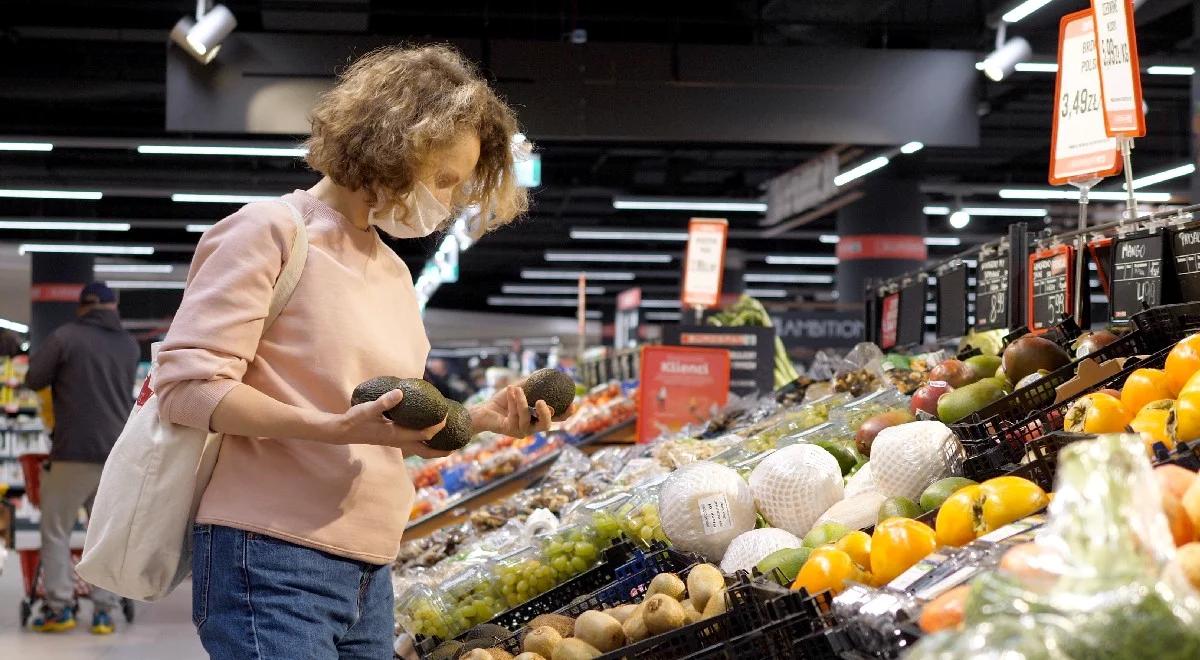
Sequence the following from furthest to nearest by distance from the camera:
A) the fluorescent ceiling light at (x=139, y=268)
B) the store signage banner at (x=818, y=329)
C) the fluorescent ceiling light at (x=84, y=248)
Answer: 1. the fluorescent ceiling light at (x=139, y=268)
2. the fluorescent ceiling light at (x=84, y=248)
3. the store signage banner at (x=818, y=329)

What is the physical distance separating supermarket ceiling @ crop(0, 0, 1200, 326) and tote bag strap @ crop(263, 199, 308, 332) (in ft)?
25.1

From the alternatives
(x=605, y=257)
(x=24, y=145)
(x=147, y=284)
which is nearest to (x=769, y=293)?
(x=605, y=257)

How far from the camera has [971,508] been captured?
2.16 meters

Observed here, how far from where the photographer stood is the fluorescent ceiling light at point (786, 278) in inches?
1211

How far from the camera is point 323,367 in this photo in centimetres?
196

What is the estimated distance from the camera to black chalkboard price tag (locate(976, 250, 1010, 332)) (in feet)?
13.7

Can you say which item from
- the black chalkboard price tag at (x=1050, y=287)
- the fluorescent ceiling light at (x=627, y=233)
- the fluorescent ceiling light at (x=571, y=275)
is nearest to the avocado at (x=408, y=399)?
the black chalkboard price tag at (x=1050, y=287)

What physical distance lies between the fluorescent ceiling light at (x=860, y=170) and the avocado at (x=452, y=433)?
1195 centimetres

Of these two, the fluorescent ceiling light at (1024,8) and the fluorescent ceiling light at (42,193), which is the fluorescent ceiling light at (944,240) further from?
the fluorescent ceiling light at (1024,8)

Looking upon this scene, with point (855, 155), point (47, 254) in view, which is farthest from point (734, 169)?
point (47, 254)

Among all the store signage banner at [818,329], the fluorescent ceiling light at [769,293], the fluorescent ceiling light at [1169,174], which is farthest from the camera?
the fluorescent ceiling light at [769,293]

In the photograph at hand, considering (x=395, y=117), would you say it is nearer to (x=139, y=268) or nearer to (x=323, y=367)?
(x=323, y=367)

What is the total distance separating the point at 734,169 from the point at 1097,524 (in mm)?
17987

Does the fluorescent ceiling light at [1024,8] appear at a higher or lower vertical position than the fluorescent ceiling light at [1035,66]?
higher
